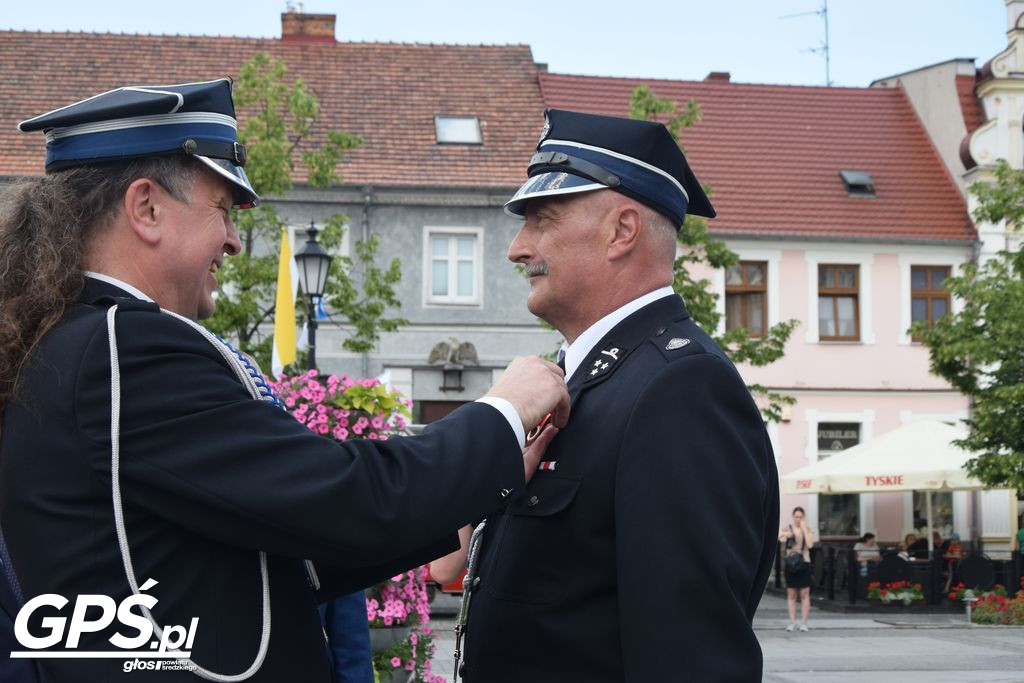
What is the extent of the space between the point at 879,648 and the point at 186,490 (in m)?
15.4

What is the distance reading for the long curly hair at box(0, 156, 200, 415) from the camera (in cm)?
226

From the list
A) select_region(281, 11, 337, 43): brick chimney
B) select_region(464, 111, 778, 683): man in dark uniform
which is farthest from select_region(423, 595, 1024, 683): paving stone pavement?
select_region(281, 11, 337, 43): brick chimney

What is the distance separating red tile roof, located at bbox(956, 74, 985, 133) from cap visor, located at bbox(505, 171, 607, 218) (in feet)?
92.9

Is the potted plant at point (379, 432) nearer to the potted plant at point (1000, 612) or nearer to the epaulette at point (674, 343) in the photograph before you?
the epaulette at point (674, 343)

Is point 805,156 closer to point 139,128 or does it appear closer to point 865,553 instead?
point 865,553

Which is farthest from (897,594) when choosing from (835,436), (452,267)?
(452,267)

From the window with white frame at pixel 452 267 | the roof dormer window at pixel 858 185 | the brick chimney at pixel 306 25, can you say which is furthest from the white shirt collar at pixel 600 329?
the brick chimney at pixel 306 25

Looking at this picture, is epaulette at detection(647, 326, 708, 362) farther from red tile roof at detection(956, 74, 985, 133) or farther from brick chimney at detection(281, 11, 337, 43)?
red tile roof at detection(956, 74, 985, 133)

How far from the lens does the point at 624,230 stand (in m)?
2.93

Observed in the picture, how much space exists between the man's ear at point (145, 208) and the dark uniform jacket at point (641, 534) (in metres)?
0.97

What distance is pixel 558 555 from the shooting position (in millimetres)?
2633

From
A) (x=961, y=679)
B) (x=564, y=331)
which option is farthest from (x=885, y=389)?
(x=564, y=331)

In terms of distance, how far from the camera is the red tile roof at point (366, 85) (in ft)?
85.4

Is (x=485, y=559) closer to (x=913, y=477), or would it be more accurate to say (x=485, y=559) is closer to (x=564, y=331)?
(x=564, y=331)
